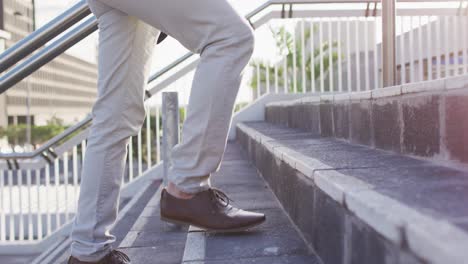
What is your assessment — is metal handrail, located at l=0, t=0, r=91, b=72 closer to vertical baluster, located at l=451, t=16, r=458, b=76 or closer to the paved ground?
the paved ground

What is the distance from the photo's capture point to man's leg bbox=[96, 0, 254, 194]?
50.2 inches

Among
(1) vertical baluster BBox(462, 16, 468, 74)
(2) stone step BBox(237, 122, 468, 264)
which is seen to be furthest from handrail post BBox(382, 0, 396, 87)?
(1) vertical baluster BBox(462, 16, 468, 74)

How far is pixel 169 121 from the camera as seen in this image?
2012 mm

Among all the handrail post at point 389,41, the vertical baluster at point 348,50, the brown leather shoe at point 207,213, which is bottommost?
the brown leather shoe at point 207,213

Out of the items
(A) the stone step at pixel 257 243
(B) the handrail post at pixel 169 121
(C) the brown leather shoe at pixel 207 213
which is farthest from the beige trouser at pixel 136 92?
(B) the handrail post at pixel 169 121

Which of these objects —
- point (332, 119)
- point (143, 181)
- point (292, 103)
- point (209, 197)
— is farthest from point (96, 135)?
point (143, 181)

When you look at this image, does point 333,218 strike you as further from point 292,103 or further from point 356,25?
point 356,25

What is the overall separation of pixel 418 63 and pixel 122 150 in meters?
3.63

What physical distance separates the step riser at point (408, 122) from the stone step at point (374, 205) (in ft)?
0.14

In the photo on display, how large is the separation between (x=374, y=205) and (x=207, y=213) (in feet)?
2.44

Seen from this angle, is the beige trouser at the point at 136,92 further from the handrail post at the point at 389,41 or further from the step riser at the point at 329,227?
the handrail post at the point at 389,41

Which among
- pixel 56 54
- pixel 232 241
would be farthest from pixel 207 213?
pixel 56 54

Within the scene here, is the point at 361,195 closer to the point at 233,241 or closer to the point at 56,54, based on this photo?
the point at 233,241

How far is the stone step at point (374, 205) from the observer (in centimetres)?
65
